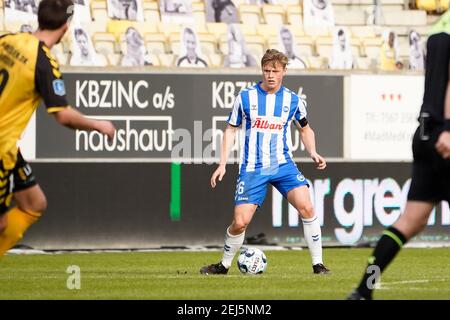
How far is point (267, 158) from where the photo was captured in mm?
12773

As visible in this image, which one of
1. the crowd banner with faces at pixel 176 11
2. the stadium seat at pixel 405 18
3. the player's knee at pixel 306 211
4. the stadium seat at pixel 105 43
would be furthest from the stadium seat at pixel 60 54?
the player's knee at pixel 306 211

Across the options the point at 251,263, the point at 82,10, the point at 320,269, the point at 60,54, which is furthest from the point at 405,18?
the point at 251,263

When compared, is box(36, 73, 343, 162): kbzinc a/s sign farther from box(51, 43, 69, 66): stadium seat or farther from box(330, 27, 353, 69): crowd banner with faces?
box(330, 27, 353, 69): crowd banner with faces

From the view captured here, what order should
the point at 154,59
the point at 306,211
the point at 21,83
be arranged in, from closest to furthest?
1. the point at 21,83
2. the point at 306,211
3. the point at 154,59

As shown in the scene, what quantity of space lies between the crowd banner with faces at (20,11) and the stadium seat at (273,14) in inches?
173

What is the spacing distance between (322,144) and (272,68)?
20.0 feet

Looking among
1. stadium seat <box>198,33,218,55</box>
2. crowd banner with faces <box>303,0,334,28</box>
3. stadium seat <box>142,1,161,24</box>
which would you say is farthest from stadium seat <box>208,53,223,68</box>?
crowd banner with faces <box>303,0,334,28</box>

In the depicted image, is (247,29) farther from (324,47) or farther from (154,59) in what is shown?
(154,59)

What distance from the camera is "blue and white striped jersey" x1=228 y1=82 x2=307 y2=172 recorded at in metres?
12.8

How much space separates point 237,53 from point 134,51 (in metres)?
1.71

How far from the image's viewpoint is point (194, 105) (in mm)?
18047
